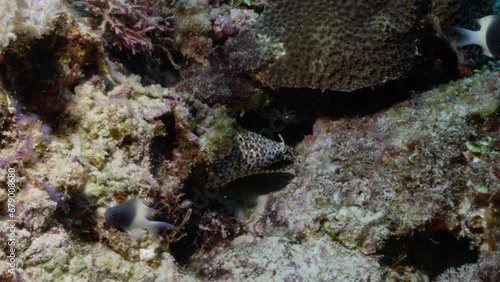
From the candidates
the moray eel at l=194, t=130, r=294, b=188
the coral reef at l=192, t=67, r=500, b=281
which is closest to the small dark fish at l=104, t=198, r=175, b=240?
the coral reef at l=192, t=67, r=500, b=281

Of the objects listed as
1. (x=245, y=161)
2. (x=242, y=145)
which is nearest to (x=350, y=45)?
(x=242, y=145)

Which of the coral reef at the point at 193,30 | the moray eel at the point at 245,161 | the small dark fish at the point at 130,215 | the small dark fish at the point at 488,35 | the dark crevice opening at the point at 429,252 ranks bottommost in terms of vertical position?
the dark crevice opening at the point at 429,252

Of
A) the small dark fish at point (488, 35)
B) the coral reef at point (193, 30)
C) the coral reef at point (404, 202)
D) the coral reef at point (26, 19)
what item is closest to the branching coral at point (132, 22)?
the coral reef at point (193, 30)

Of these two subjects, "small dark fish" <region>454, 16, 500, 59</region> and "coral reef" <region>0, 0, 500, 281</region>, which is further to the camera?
"small dark fish" <region>454, 16, 500, 59</region>

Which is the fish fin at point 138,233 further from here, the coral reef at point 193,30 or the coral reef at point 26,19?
the coral reef at point 193,30

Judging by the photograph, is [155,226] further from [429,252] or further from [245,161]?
[429,252]

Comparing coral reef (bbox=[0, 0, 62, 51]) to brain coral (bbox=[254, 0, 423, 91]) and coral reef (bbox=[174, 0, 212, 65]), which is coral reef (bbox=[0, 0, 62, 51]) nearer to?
coral reef (bbox=[174, 0, 212, 65])

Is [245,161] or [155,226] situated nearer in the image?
[155,226]

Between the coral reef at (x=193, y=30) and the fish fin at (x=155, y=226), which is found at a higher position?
the coral reef at (x=193, y=30)

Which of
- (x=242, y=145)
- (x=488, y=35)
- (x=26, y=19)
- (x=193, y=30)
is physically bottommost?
(x=242, y=145)

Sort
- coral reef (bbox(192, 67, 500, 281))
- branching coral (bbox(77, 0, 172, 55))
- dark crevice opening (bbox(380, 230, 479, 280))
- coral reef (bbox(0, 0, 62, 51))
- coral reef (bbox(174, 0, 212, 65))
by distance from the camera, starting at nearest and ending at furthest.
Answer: coral reef (bbox(0, 0, 62, 51)) < coral reef (bbox(192, 67, 500, 281)) < dark crevice opening (bbox(380, 230, 479, 280)) < branching coral (bbox(77, 0, 172, 55)) < coral reef (bbox(174, 0, 212, 65))
